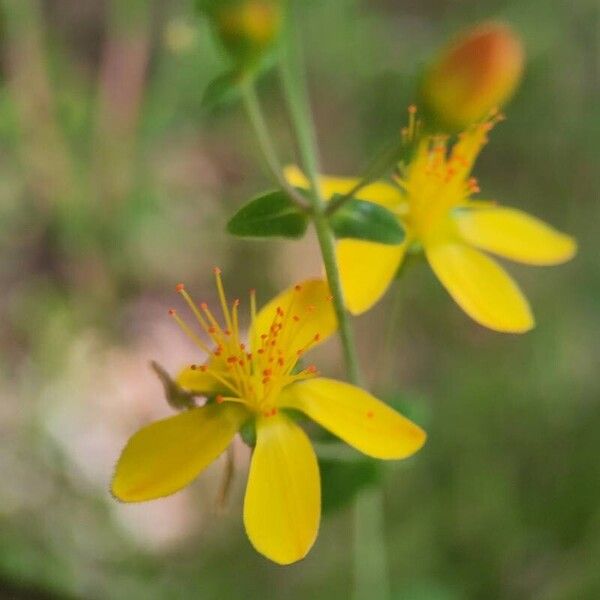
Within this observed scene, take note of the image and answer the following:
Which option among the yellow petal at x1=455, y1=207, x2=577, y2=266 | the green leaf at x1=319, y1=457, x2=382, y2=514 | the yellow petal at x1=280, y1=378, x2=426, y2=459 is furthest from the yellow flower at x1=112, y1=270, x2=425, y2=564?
the yellow petal at x1=455, y1=207, x2=577, y2=266

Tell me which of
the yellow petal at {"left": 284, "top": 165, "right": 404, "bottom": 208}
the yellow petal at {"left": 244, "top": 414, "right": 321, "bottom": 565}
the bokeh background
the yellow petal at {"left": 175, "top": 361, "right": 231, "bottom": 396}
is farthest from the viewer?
the bokeh background

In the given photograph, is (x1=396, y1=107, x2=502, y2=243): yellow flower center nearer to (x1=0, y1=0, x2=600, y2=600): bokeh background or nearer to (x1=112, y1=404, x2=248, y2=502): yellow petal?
(x1=112, y1=404, x2=248, y2=502): yellow petal

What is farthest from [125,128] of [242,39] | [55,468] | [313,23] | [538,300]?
[242,39]

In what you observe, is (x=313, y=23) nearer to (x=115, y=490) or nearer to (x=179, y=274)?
(x=179, y=274)

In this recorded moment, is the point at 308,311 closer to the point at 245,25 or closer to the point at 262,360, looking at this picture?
the point at 262,360

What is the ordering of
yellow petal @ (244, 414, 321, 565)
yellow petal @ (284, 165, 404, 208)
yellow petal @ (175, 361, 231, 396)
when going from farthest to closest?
yellow petal @ (284, 165, 404, 208), yellow petal @ (175, 361, 231, 396), yellow petal @ (244, 414, 321, 565)
